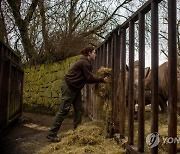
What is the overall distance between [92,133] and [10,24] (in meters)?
8.90

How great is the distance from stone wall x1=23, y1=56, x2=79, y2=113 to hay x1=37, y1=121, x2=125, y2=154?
522 centimetres

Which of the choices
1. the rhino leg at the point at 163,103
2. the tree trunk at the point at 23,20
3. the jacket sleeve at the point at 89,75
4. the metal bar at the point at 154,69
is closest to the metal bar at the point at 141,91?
the metal bar at the point at 154,69

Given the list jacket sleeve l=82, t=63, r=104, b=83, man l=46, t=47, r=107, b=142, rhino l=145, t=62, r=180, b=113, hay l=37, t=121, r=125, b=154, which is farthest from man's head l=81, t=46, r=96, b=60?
rhino l=145, t=62, r=180, b=113

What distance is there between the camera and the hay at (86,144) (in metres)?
3.97

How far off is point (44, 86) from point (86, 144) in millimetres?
6900

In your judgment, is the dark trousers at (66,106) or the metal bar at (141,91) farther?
the dark trousers at (66,106)

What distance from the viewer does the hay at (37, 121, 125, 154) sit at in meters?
3.97

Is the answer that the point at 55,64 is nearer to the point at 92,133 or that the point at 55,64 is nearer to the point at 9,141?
the point at 9,141

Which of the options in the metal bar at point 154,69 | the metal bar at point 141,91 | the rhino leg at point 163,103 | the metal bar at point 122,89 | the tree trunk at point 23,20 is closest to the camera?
the metal bar at point 154,69

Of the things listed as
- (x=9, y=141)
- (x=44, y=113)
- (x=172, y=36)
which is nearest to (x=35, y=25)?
(x=44, y=113)

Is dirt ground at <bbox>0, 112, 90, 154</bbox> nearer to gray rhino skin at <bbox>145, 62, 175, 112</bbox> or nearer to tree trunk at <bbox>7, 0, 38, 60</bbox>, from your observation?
gray rhino skin at <bbox>145, 62, 175, 112</bbox>

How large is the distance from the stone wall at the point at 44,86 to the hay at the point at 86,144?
17.1 ft

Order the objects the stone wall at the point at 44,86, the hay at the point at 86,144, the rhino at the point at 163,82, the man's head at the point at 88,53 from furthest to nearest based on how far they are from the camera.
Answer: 1. the stone wall at the point at 44,86
2. the rhino at the point at 163,82
3. the man's head at the point at 88,53
4. the hay at the point at 86,144

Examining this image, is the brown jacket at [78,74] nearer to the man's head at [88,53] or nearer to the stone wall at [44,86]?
the man's head at [88,53]
